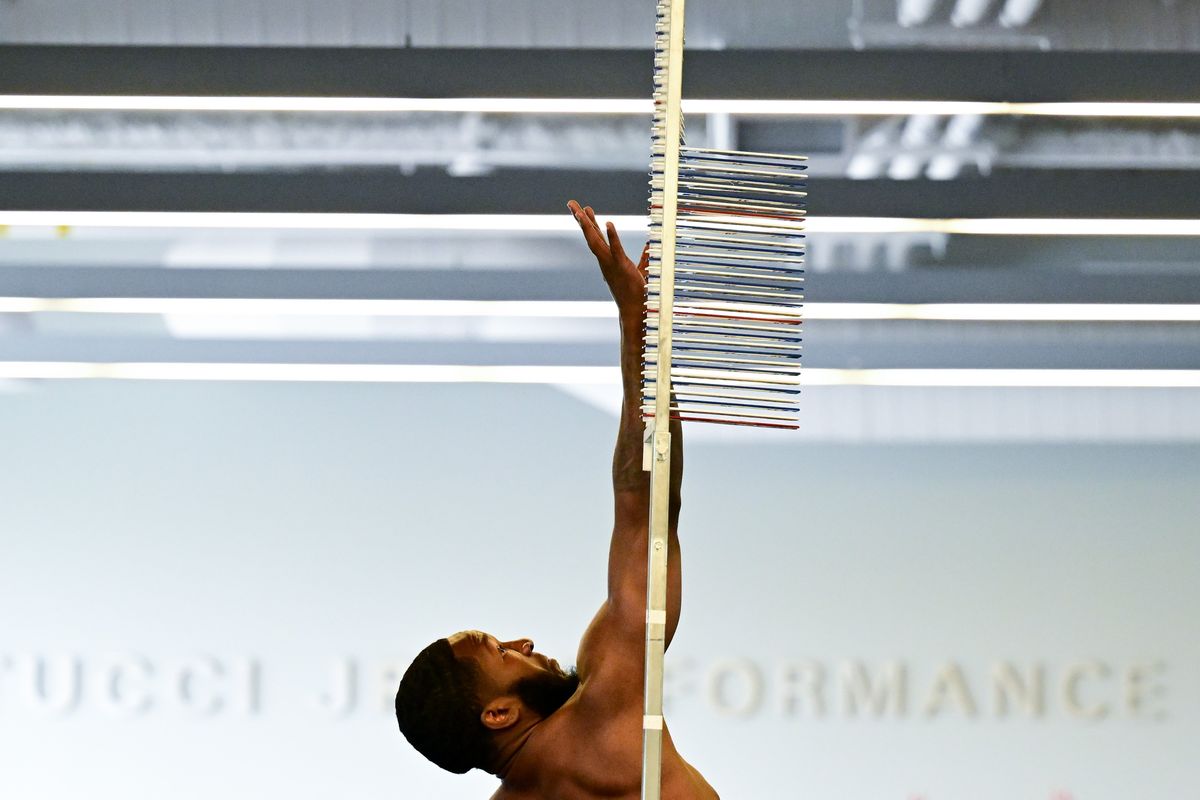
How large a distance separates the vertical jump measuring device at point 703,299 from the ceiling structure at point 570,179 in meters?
2.04

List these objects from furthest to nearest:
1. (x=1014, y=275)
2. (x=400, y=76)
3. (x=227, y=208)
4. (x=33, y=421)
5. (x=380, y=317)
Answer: (x=33, y=421)
(x=380, y=317)
(x=1014, y=275)
(x=227, y=208)
(x=400, y=76)

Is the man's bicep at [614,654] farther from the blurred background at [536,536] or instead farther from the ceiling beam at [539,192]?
the blurred background at [536,536]

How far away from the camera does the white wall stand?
554 cm

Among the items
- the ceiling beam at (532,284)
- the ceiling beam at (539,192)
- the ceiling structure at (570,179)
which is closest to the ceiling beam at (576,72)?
the ceiling structure at (570,179)

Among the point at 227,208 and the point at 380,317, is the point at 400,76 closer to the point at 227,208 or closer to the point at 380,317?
the point at 227,208

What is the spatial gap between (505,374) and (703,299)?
4091 millimetres

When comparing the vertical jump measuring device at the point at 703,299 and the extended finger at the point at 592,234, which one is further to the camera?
the extended finger at the point at 592,234

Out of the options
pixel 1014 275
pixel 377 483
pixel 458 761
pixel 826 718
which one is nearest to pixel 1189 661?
pixel 826 718

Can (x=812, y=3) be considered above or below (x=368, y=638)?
above

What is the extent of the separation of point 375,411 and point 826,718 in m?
2.02

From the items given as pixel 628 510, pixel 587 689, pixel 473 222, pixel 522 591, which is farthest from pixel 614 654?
pixel 522 591

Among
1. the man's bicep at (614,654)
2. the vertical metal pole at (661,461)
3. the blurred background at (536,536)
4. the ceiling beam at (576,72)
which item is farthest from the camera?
the blurred background at (536,536)

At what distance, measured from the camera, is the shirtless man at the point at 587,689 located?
1726mm

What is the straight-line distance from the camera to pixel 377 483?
566cm
